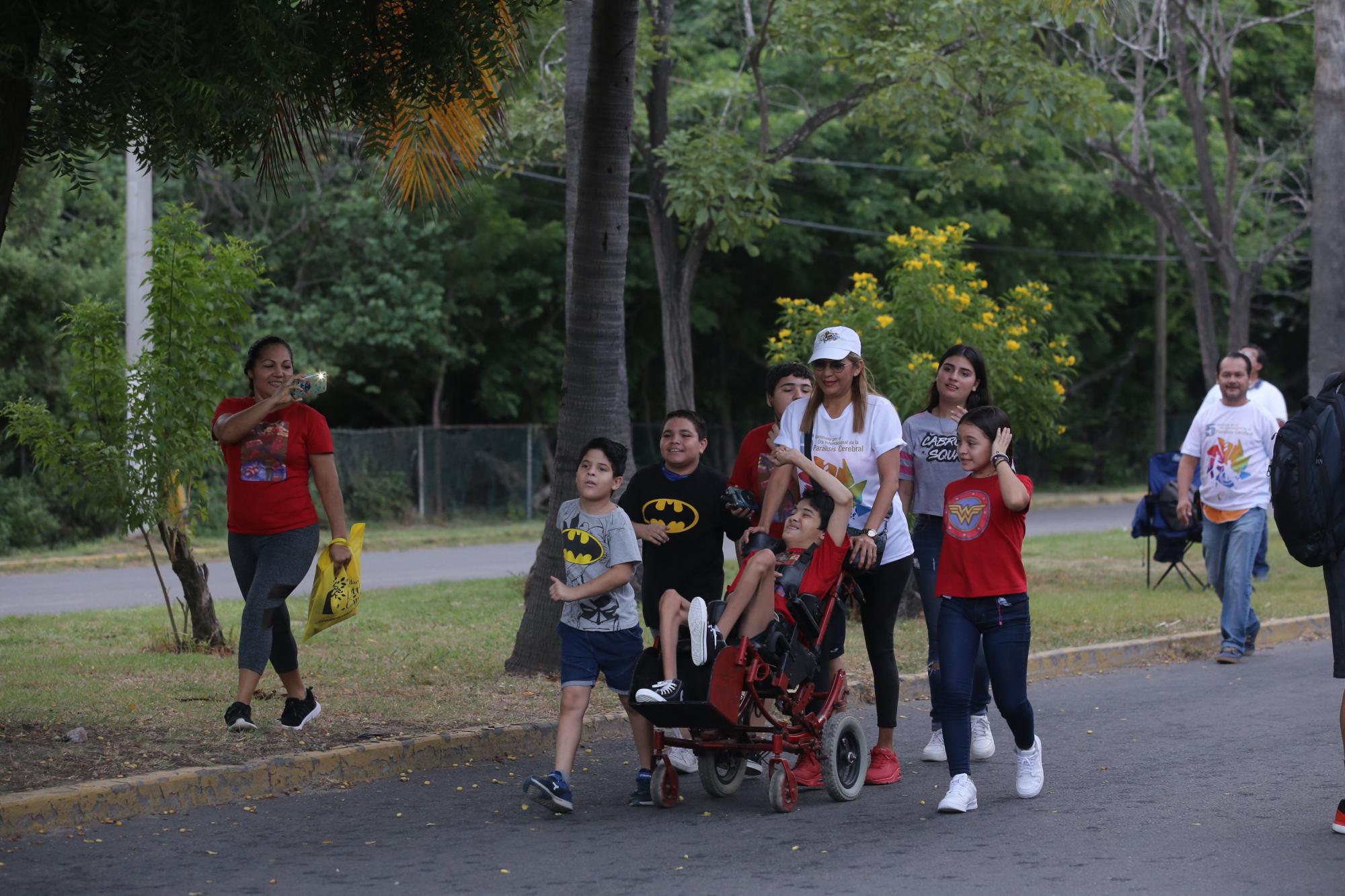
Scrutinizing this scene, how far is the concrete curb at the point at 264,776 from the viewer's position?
20.4 feet

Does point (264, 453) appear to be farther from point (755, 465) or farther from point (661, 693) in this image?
point (661, 693)

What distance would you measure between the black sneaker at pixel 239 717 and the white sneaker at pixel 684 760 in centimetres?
204

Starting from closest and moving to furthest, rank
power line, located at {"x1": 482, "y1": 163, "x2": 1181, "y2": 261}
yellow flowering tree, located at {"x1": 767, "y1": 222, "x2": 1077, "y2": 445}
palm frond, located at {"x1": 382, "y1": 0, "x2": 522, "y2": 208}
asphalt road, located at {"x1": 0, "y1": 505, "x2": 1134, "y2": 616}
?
palm frond, located at {"x1": 382, "y1": 0, "x2": 522, "y2": 208}
yellow flowering tree, located at {"x1": 767, "y1": 222, "x2": 1077, "y2": 445}
asphalt road, located at {"x1": 0, "y1": 505, "x2": 1134, "y2": 616}
power line, located at {"x1": 482, "y1": 163, "x2": 1181, "y2": 261}

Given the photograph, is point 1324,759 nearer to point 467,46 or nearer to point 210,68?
point 467,46

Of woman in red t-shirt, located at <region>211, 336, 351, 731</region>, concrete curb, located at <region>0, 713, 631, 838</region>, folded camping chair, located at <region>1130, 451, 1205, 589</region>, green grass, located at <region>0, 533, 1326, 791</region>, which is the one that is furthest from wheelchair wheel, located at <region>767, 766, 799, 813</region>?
folded camping chair, located at <region>1130, 451, 1205, 589</region>

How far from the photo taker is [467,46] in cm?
754

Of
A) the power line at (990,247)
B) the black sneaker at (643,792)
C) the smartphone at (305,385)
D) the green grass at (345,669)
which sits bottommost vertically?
the black sneaker at (643,792)

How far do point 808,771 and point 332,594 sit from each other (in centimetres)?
253

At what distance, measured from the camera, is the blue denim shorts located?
21.6 feet

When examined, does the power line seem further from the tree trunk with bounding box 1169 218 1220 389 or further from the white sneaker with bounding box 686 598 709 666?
the white sneaker with bounding box 686 598 709 666

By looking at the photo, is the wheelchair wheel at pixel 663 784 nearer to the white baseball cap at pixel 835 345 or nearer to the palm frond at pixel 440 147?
the white baseball cap at pixel 835 345

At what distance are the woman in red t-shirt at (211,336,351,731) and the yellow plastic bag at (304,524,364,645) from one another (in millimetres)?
54

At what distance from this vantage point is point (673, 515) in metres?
6.86

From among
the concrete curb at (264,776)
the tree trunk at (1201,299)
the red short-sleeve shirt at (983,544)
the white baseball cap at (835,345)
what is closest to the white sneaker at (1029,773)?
the red short-sleeve shirt at (983,544)
